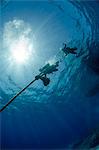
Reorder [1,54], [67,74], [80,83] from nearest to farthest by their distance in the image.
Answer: [1,54], [67,74], [80,83]

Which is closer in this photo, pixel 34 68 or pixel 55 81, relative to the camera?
pixel 34 68

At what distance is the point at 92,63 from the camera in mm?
16578

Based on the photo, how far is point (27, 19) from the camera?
13.5 m

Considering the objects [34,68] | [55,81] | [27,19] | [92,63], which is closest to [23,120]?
[55,81]

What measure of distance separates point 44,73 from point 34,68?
11.6 meters

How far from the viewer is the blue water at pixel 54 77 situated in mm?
13234

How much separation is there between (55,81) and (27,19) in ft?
22.1

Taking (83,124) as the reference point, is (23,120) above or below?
A: above

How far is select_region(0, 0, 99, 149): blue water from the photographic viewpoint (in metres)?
13.2

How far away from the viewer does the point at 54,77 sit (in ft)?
57.8

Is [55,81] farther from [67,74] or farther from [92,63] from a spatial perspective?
[92,63]

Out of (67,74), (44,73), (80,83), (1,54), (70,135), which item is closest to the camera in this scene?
(44,73)

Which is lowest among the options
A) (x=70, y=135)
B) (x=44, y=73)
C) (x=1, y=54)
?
(x=44, y=73)

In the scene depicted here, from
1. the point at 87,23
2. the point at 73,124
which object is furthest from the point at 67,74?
the point at 73,124
